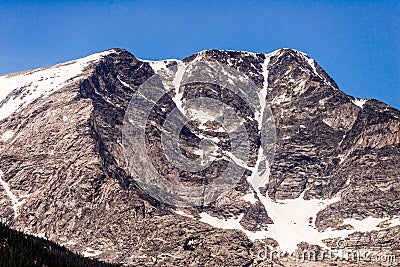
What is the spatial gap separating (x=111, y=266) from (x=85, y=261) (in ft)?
32.1

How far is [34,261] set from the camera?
153250mm

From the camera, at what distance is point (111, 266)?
196 meters

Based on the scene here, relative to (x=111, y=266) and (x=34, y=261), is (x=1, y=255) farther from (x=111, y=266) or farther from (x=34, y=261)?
(x=111, y=266)

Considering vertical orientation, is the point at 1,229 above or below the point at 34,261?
above

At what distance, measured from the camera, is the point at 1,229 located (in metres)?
174

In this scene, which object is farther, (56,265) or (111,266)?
(111,266)

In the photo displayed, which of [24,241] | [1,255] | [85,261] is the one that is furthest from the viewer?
[85,261]

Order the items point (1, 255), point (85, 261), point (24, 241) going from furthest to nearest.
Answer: point (85, 261) < point (24, 241) < point (1, 255)

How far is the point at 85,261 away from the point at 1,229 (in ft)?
98.9

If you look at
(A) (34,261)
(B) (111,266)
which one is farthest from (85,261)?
(A) (34,261)

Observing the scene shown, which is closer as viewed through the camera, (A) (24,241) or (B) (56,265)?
(B) (56,265)

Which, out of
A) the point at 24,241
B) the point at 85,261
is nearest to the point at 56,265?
the point at 24,241

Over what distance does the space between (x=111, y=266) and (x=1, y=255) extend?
53.8 meters

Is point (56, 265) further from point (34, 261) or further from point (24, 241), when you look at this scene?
point (24, 241)
